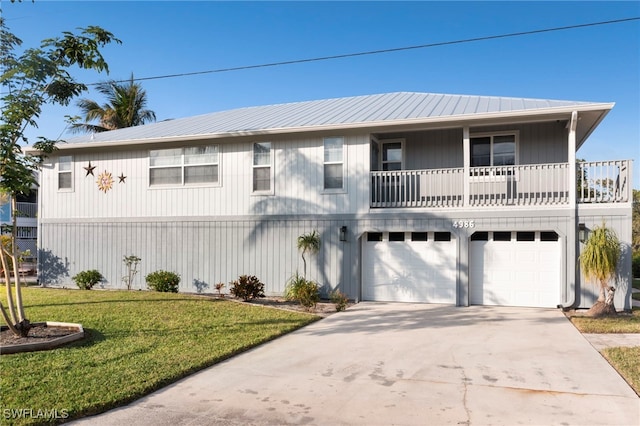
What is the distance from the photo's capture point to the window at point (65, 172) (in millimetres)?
16078

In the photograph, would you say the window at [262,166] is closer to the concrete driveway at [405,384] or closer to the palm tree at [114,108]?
the concrete driveway at [405,384]

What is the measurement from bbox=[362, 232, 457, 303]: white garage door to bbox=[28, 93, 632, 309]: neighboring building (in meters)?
0.04

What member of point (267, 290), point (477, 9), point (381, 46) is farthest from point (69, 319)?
point (477, 9)

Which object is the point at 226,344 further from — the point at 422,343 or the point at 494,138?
the point at 494,138

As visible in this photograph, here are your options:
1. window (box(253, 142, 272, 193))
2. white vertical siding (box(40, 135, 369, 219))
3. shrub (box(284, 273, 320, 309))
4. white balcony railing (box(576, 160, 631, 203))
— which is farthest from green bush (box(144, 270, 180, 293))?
white balcony railing (box(576, 160, 631, 203))

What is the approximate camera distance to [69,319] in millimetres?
9016

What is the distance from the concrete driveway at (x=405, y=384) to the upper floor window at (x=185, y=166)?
7.78 meters

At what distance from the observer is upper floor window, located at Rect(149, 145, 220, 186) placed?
14.4m

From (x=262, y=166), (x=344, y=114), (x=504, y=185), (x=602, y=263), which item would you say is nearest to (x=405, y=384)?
(x=602, y=263)

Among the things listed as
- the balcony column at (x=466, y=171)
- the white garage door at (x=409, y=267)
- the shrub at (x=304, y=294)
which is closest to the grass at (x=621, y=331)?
the white garage door at (x=409, y=267)

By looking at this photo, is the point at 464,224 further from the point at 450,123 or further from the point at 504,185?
the point at 450,123

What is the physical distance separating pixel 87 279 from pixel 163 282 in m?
2.98

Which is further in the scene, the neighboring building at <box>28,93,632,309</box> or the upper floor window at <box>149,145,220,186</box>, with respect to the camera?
the upper floor window at <box>149,145,220,186</box>

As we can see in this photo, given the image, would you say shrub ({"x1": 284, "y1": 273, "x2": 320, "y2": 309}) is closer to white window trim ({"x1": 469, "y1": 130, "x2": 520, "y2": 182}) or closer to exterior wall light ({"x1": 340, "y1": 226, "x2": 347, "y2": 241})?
exterior wall light ({"x1": 340, "y1": 226, "x2": 347, "y2": 241})
